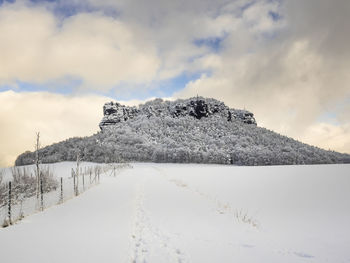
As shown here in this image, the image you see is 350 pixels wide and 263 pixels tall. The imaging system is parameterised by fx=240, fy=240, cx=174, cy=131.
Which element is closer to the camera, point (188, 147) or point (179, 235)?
point (179, 235)

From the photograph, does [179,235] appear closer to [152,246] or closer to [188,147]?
[152,246]

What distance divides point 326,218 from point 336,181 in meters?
14.4

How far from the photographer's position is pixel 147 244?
7.37m

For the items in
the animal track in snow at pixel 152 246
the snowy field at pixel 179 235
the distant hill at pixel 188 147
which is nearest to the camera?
the animal track in snow at pixel 152 246

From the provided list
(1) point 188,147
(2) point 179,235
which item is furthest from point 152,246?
(1) point 188,147

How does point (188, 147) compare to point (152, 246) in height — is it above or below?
above

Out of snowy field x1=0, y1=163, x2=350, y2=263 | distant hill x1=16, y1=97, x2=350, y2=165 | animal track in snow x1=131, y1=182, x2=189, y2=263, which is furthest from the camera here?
distant hill x1=16, y1=97, x2=350, y2=165

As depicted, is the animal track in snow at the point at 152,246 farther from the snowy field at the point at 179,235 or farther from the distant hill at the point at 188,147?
the distant hill at the point at 188,147

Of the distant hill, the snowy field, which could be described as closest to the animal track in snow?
the snowy field

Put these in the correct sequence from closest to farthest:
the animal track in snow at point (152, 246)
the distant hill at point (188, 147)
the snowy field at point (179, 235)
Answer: the animal track in snow at point (152, 246) → the snowy field at point (179, 235) → the distant hill at point (188, 147)

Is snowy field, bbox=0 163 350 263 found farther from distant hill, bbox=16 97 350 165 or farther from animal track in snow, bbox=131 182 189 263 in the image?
distant hill, bbox=16 97 350 165

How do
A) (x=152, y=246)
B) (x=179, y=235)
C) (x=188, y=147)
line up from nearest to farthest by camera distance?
1. (x=152, y=246)
2. (x=179, y=235)
3. (x=188, y=147)

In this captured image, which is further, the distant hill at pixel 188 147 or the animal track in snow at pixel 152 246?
the distant hill at pixel 188 147

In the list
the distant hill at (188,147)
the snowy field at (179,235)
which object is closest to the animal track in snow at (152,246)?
the snowy field at (179,235)
